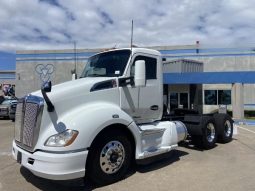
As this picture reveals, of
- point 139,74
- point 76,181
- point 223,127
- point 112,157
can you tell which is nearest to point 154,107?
point 139,74

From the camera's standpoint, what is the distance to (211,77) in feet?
76.8

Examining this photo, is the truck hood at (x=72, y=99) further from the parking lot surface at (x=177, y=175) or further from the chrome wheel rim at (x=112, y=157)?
the parking lot surface at (x=177, y=175)

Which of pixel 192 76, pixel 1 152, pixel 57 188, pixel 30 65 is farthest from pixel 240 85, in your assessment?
pixel 30 65

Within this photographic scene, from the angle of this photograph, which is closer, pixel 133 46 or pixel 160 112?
pixel 133 46

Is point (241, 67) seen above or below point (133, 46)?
above

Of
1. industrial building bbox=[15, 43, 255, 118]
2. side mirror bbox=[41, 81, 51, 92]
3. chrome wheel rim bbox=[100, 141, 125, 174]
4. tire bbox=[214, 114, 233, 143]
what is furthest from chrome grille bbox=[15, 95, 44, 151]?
industrial building bbox=[15, 43, 255, 118]

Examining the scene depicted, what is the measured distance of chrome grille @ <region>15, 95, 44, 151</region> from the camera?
5.53 m

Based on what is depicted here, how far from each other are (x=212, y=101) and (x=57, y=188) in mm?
27639

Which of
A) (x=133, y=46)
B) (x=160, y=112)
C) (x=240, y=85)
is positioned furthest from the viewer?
(x=240, y=85)

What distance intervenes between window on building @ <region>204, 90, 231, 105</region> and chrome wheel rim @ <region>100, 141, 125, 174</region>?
26.8 metres

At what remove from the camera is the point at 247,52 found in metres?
32.5

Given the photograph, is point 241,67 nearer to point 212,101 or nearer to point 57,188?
point 212,101

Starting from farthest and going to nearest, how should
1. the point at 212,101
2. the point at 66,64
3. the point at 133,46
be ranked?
the point at 66,64 → the point at 212,101 → the point at 133,46

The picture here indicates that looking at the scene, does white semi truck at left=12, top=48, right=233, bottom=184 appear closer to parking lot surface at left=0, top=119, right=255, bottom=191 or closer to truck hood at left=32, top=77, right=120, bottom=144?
truck hood at left=32, top=77, right=120, bottom=144
